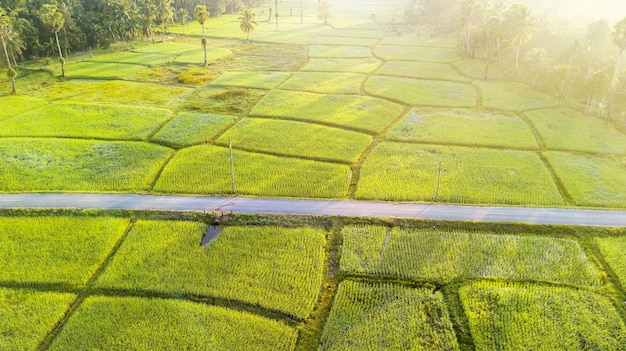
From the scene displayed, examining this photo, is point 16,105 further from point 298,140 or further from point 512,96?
point 512,96

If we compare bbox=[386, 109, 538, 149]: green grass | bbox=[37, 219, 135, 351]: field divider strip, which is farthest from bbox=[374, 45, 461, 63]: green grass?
bbox=[37, 219, 135, 351]: field divider strip

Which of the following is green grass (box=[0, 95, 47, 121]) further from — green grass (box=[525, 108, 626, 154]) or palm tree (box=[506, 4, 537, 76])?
palm tree (box=[506, 4, 537, 76])

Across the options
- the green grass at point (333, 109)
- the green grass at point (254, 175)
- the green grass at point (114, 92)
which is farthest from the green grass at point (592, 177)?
the green grass at point (114, 92)

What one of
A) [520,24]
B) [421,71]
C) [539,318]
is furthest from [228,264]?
[421,71]

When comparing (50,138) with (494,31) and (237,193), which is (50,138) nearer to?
(237,193)

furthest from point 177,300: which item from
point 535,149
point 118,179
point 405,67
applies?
point 405,67
